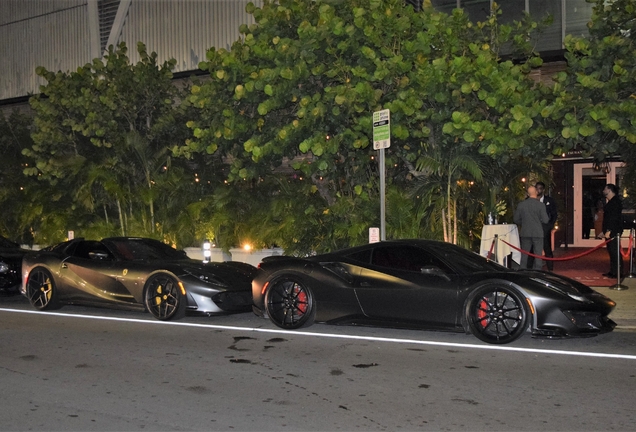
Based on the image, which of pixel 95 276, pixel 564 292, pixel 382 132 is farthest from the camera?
pixel 382 132

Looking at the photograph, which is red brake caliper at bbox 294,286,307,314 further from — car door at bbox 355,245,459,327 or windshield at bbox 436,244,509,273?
windshield at bbox 436,244,509,273

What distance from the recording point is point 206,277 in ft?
36.6

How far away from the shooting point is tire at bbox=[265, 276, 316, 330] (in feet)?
33.7

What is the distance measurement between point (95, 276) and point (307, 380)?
5.58 metres

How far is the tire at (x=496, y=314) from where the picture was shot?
8.91 metres

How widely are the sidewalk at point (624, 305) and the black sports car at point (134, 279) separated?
5083 millimetres

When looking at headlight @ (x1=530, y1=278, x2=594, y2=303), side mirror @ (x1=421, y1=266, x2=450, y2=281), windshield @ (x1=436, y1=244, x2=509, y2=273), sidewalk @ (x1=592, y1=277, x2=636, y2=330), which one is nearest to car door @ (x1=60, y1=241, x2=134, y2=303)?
side mirror @ (x1=421, y1=266, x2=450, y2=281)

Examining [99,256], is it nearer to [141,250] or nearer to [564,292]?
[141,250]

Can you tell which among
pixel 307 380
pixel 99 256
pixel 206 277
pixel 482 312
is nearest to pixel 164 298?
pixel 206 277

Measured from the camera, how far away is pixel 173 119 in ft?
60.3

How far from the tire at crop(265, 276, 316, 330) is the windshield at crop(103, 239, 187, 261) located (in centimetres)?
Answer: 261

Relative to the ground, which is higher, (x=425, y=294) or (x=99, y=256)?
(x=99, y=256)

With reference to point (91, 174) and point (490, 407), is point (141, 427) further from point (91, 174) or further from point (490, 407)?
point (91, 174)

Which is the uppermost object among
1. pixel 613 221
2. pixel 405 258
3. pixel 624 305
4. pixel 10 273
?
pixel 613 221
